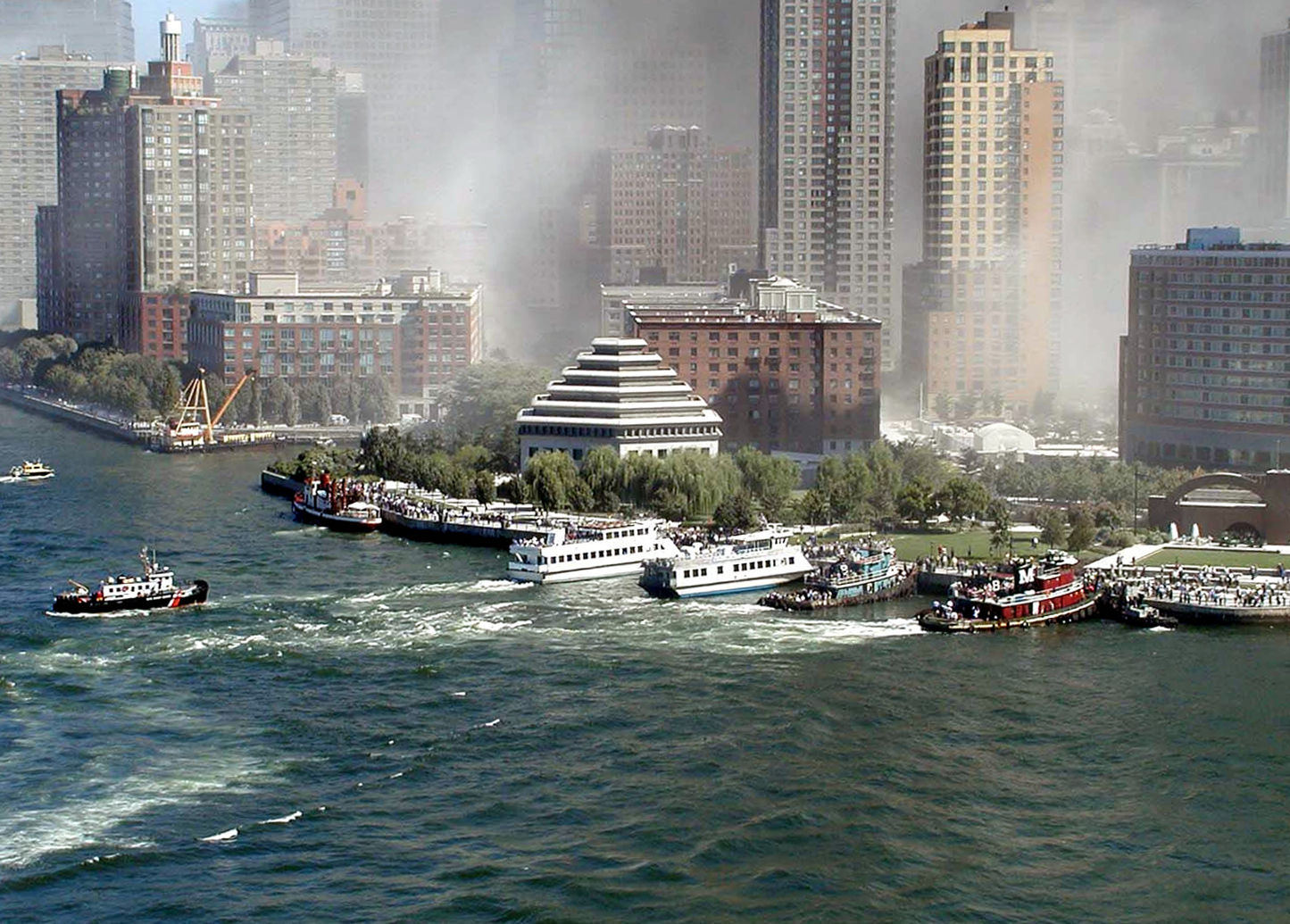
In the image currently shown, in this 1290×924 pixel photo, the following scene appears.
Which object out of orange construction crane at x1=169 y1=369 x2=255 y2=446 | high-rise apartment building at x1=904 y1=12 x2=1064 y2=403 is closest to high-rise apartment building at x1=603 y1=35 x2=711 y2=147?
orange construction crane at x1=169 y1=369 x2=255 y2=446

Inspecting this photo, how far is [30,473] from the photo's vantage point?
48.6m

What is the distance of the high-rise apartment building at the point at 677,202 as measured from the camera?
80125 millimetres

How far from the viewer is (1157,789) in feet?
75.7

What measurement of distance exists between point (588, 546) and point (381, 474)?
1292cm

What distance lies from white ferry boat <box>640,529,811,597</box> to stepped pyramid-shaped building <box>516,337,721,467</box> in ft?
28.0

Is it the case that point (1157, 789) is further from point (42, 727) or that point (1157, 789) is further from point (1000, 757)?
point (42, 727)

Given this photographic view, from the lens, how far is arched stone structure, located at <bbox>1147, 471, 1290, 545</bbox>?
35594 millimetres

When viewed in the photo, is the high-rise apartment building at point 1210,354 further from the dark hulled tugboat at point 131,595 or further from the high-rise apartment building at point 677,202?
the high-rise apartment building at point 677,202

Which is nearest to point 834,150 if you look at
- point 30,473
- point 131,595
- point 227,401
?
point 227,401

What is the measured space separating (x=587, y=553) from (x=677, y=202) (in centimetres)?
4635

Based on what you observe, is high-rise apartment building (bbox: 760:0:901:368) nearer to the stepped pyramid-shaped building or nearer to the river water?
the stepped pyramid-shaped building

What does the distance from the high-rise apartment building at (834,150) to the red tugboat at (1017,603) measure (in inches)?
1279

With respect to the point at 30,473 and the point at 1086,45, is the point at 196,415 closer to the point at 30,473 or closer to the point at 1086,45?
the point at 30,473

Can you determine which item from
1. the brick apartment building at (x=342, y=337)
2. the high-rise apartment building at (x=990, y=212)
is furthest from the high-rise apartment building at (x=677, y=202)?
the high-rise apartment building at (x=990, y=212)
